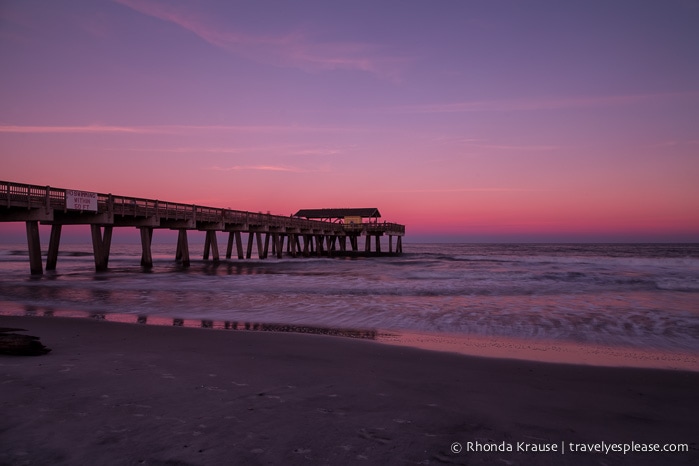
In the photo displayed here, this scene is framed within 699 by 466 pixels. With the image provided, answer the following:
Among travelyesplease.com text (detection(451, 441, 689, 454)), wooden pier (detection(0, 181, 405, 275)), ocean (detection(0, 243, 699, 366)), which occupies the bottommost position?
ocean (detection(0, 243, 699, 366))

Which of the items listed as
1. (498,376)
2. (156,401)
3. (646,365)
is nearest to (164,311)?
(156,401)

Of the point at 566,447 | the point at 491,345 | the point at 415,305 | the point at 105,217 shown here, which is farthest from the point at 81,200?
the point at 566,447

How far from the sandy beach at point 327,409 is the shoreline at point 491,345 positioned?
25.3 inches

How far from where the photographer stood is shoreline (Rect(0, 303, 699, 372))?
7.29 metres

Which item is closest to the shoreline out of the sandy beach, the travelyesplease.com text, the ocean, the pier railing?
the ocean

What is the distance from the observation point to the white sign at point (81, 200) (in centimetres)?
2262

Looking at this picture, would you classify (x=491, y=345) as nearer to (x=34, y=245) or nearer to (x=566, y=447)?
(x=566, y=447)

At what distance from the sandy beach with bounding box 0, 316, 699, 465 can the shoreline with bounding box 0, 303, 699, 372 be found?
2.11 feet

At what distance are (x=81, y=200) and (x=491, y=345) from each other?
2280 centimetres

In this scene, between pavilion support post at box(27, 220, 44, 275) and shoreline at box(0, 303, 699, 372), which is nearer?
shoreline at box(0, 303, 699, 372)

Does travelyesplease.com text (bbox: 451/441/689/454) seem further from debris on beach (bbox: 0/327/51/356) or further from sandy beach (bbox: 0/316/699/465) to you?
debris on beach (bbox: 0/327/51/356)

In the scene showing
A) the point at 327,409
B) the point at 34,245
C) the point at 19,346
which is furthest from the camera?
the point at 34,245

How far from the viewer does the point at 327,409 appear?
14.2ft

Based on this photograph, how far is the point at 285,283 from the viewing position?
21.9m
